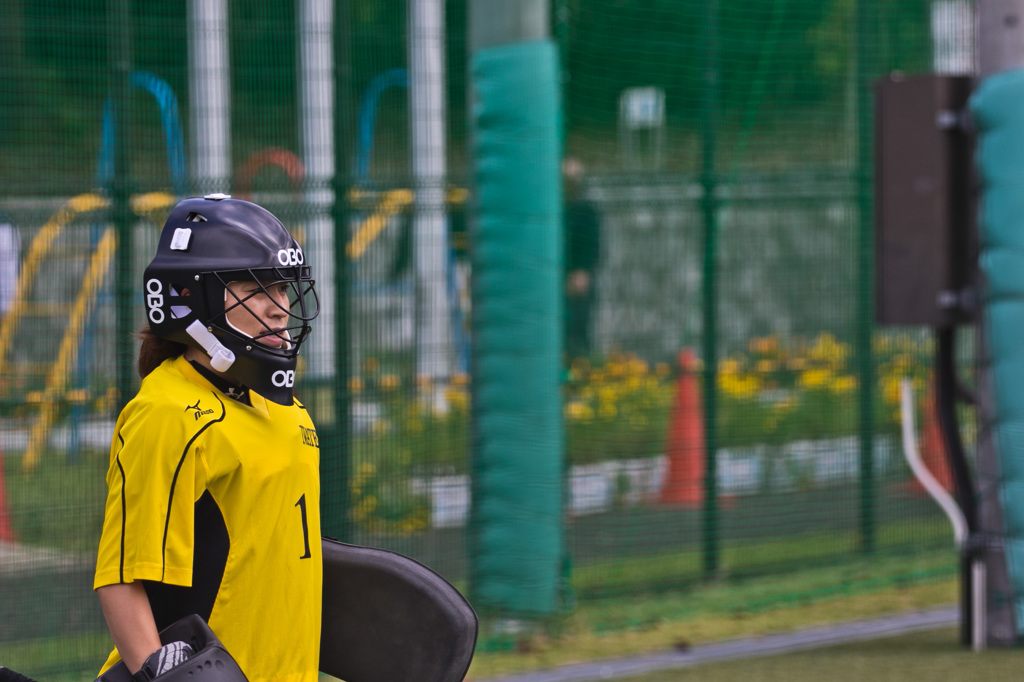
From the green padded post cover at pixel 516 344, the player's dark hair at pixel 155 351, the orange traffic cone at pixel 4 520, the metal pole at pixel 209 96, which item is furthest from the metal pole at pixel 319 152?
the player's dark hair at pixel 155 351

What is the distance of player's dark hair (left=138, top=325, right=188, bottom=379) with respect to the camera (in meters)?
2.79

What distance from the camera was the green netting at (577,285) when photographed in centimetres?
564

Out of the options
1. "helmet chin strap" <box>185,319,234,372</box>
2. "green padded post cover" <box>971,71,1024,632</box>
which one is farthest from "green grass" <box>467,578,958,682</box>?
"helmet chin strap" <box>185,319,234,372</box>

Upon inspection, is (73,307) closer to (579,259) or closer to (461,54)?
(461,54)

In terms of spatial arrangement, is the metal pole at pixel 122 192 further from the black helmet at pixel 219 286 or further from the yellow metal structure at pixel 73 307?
the black helmet at pixel 219 286

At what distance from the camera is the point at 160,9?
576 cm

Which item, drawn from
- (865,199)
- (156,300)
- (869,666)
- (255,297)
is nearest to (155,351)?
(156,300)

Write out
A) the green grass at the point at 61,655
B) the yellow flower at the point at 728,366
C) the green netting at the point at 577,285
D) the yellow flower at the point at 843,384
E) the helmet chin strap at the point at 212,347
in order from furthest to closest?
the yellow flower at the point at 843,384, the yellow flower at the point at 728,366, the green netting at the point at 577,285, the green grass at the point at 61,655, the helmet chin strap at the point at 212,347

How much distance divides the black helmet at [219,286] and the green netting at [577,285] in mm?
3084

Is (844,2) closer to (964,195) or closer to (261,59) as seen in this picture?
(964,195)

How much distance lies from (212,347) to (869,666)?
4232 millimetres

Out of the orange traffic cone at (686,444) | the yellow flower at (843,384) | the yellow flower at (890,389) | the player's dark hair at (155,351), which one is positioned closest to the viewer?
the player's dark hair at (155,351)

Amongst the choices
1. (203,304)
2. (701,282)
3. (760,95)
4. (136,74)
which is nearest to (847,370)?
(701,282)

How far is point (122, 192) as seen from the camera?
5715 millimetres
